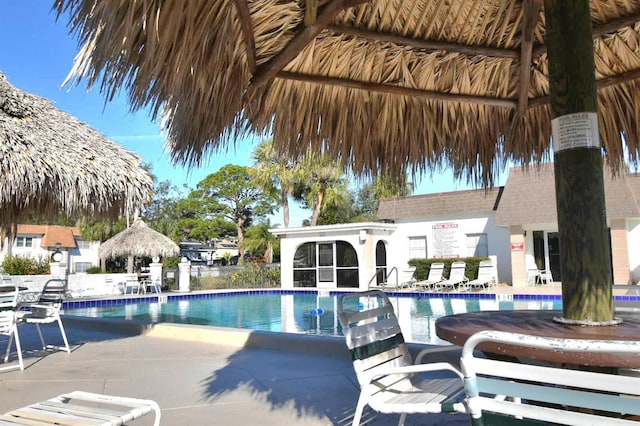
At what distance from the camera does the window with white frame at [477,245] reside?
68.1 ft

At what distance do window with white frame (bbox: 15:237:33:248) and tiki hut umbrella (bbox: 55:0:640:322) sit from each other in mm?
41229

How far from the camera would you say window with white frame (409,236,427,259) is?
21878 millimetres

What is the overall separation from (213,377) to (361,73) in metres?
2.97

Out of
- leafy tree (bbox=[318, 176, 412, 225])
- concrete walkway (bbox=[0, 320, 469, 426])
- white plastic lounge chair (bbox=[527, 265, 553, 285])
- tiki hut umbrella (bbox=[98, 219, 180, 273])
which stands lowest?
concrete walkway (bbox=[0, 320, 469, 426])

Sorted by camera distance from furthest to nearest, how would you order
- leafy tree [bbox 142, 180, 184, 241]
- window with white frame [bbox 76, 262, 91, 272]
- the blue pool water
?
window with white frame [bbox 76, 262, 91, 272] < leafy tree [bbox 142, 180, 184, 241] < the blue pool water

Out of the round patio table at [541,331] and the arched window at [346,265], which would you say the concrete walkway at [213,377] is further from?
the arched window at [346,265]

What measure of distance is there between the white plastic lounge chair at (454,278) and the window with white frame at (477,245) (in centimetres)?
254

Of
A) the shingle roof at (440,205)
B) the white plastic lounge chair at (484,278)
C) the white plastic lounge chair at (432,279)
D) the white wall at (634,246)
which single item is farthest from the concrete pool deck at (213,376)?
the shingle roof at (440,205)

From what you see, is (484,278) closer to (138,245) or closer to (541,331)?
(138,245)

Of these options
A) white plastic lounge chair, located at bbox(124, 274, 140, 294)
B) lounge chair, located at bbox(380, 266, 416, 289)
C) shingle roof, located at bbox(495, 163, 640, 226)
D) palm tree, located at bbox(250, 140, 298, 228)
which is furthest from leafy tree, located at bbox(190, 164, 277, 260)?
shingle roof, located at bbox(495, 163, 640, 226)

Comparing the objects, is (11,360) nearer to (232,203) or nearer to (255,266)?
(255,266)

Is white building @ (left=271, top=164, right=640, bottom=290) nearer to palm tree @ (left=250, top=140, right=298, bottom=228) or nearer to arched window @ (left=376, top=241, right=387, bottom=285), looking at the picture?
arched window @ (left=376, top=241, right=387, bottom=285)

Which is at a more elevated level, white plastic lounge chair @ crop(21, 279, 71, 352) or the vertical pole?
the vertical pole

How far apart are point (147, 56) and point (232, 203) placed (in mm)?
36142
